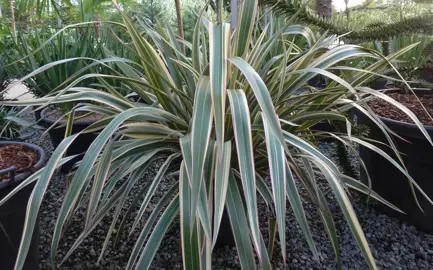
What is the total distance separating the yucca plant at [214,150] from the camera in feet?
2.49

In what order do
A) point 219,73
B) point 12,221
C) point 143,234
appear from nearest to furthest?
point 219,73, point 143,234, point 12,221

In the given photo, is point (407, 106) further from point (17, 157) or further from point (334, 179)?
point (17, 157)

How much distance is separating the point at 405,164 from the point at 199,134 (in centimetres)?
98

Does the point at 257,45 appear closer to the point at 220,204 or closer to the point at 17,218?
the point at 220,204

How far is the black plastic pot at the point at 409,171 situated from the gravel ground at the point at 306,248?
0.06 meters

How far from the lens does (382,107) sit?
163 centimetres

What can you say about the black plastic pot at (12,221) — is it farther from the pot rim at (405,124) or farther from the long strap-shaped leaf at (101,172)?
the pot rim at (405,124)

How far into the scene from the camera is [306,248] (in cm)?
131

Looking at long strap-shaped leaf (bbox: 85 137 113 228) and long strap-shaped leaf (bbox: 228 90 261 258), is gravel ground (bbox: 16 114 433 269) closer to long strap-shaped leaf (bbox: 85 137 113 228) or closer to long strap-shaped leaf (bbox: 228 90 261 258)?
long strap-shaped leaf (bbox: 85 137 113 228)

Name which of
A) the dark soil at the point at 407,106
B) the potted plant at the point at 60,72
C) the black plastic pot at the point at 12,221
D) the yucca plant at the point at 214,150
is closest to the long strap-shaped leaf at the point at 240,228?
the yucca plant at the point at 214,150

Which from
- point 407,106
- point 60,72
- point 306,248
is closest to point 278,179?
point 306,248

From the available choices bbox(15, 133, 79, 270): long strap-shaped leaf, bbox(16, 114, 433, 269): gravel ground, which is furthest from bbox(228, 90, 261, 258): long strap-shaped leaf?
bbox(16, 114, 433, 269): gravel ground

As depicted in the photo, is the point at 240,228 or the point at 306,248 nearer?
the point at 240,228

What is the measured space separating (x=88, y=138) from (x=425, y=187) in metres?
1.56
